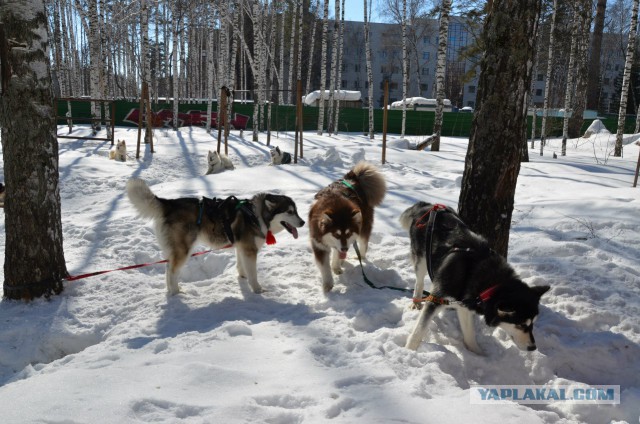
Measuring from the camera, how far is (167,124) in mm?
24453

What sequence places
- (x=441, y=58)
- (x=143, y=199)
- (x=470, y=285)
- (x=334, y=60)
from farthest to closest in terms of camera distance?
(x=334, y=60) → (x=441, y=58) → (x=143, y=199) → (x=470, y=285)

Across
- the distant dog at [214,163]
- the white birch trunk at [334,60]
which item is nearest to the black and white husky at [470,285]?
the distant dog at [214,163]

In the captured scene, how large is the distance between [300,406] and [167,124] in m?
24.3

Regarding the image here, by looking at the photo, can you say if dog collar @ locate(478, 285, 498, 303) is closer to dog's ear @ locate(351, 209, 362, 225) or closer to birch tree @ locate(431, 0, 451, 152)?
dog's ear @ locate(351, 209, 362, 225)

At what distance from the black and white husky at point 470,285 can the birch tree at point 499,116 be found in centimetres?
42

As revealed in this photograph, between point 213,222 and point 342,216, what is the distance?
1312mm

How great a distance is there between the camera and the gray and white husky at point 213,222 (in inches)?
170

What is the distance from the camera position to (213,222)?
4.50m

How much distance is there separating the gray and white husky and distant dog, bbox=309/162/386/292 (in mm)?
313

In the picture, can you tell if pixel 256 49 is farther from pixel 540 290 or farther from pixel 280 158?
pixel 540 290

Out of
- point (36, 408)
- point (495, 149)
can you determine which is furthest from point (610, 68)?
point (36, 408)

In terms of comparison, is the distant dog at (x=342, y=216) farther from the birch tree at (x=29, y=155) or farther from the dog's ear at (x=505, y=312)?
the birch tree at (x=29, y=155)

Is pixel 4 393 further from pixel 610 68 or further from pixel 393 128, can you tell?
pixel 610 68

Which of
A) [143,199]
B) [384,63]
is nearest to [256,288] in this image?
[143,199]
